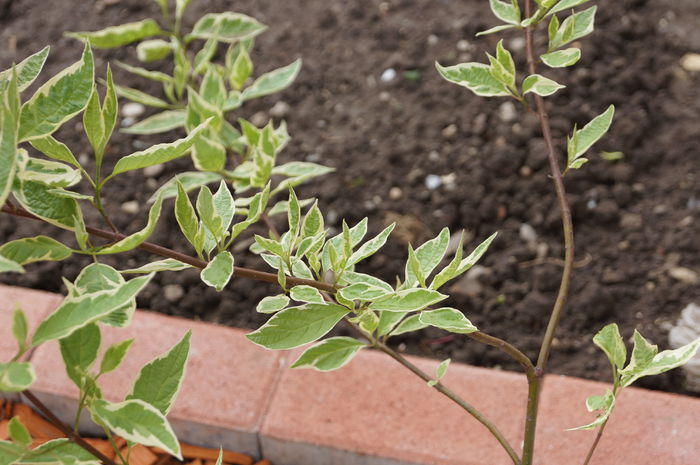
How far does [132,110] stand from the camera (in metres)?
2.27

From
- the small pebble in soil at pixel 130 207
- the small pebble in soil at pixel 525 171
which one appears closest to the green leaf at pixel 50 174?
the small pebble in soil at pixel 130 207

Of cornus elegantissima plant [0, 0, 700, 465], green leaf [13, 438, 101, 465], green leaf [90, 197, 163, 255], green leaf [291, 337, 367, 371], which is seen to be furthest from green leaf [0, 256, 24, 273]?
green leaf [291, 337, 367, 371]

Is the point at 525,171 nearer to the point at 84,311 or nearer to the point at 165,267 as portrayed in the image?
the point at 165,267

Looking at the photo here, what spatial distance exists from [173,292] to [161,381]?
0.85 m

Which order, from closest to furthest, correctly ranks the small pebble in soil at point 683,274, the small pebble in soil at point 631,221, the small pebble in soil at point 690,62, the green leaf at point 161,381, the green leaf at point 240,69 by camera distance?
the green leaf at point 161,381, the green leaf at point 240,69, the small pebble in soil at point 683,274, the small pebble in soil at point 631,221, the small pebble in soil at point 690,62

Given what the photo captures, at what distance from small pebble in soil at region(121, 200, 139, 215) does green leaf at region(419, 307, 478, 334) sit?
47.3 inches

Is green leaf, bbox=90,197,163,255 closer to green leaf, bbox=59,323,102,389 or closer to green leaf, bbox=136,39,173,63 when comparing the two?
green leaf, bbox=59,323,102,389

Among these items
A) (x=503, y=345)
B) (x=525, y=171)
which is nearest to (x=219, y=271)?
(x=503, y=345)

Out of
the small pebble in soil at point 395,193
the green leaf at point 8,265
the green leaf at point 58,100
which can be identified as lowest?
the small pebble in soil at point 395,193

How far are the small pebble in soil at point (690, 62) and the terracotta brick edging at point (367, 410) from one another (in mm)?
1058

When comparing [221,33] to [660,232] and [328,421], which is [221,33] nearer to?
[328,421]

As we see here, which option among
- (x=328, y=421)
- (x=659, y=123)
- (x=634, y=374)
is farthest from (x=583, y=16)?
(x=659, y=123)

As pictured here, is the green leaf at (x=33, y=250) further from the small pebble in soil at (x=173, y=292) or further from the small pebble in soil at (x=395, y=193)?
the small pebble in soil at (x=395, y=193)

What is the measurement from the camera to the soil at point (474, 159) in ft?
5.96
